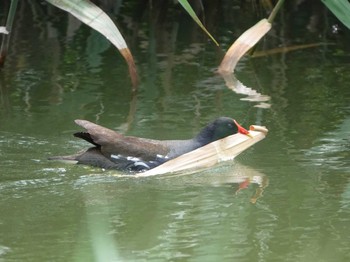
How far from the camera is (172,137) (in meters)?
8.01

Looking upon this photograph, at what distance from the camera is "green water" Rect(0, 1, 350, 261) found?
5703 mm

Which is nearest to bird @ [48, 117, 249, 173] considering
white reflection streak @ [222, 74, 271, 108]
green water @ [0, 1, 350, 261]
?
green water @ [0, 1, 350, 261]

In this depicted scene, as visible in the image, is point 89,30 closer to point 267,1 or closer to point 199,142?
point 267,1

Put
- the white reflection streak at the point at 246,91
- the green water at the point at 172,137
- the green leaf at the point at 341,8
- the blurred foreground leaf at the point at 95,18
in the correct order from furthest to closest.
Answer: the white reflection streak at the point at 246,91, the blurred foreground leaf at the point at 95,18, the green leaf at the point at 341,8, the green water at the point at 172,137

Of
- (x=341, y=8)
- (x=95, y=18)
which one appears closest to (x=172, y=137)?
(x=95, y=18)

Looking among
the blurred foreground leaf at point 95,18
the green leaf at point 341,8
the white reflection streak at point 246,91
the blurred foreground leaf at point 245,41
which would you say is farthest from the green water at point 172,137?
the green leaf at point 341,8

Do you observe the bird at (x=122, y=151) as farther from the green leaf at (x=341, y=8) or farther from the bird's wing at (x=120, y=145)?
the green leaf at (x=341, y=8)

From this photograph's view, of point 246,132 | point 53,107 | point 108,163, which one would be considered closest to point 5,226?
point 108,163

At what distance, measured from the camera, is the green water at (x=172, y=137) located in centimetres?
570

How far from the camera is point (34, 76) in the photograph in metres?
A: 9.70

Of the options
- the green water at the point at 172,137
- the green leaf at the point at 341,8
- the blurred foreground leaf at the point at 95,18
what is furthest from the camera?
the blurred foreground leaf at the point at 95,18

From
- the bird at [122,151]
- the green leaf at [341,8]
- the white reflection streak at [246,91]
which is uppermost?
the green leaf at [341,8]

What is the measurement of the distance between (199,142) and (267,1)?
3.50 metres

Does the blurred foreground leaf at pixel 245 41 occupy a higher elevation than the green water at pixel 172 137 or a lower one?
higher
